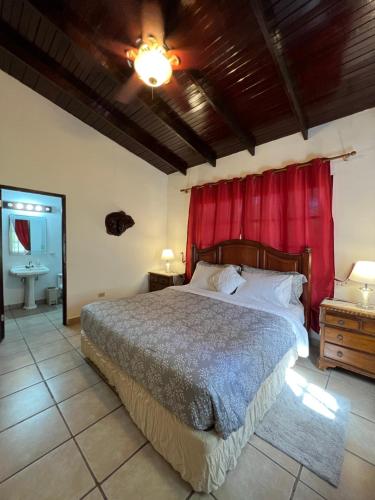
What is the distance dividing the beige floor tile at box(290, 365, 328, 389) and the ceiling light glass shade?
10.4 ft

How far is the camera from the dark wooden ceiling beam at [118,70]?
6.43 feet

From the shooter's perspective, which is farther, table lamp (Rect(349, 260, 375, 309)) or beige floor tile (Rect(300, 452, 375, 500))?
table lamp (Rect(349, 260, 375, 309))

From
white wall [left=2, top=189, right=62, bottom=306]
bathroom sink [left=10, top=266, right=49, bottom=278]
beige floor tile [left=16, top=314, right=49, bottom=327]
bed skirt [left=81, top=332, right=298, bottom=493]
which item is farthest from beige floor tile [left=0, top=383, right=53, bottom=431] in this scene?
white wall [left=2, top=189, right=62, bottom=306]

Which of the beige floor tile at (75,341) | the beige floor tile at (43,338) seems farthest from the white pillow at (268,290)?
the beige floor tile at (43,338)

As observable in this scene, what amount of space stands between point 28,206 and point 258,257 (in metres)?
4.36

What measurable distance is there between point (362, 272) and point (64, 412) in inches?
118

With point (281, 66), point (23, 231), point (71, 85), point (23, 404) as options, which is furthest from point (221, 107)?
point (23, 231)

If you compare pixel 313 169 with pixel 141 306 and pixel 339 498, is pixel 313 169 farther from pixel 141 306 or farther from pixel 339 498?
pixel 339 498

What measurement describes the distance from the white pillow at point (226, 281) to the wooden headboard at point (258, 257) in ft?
1.22

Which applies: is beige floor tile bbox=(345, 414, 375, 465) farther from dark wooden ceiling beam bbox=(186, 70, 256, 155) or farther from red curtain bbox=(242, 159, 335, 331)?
dark wooden ceiling beam bbox=(186, 70, 256, 155)

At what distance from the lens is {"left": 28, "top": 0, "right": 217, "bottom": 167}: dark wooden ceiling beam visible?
1960 mm

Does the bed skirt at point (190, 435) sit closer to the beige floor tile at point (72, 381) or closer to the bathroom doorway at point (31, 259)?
the beige floor tile at point (72, 381)

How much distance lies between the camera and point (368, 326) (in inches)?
79.0

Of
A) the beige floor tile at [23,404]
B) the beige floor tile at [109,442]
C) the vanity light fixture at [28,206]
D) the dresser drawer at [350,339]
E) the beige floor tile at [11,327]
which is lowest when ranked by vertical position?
the beige floor tile at [109,442]
